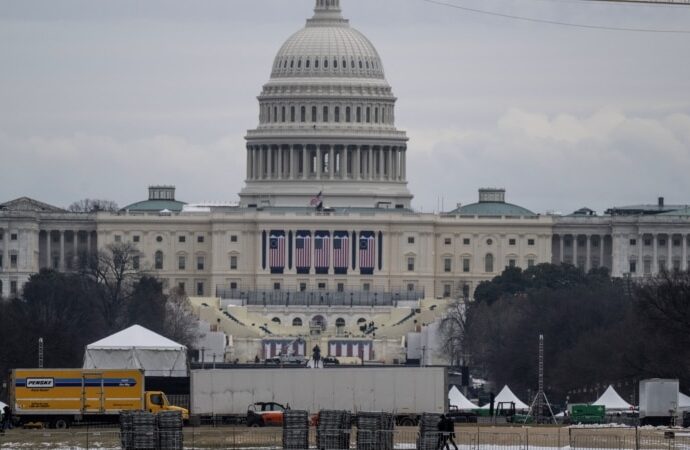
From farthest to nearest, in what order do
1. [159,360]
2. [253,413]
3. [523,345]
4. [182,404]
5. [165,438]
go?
[523,345] → [159,360] → [182,404] → [253,413] → [165,438]

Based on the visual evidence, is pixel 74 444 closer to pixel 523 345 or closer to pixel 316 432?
pixel 316 432

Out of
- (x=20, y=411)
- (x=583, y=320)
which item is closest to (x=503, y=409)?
(x=20, y=411)

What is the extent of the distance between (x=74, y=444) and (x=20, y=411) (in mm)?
15158

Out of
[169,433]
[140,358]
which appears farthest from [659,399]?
[169,433]

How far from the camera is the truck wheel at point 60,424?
13188 cm

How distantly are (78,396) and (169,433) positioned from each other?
2159cm

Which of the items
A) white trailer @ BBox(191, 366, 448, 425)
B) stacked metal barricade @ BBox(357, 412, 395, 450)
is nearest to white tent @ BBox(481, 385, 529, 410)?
white trailer @ BBox(191, 366, 448, 425)

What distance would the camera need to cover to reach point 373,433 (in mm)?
114000

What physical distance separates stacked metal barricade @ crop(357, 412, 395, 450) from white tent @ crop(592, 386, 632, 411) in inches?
1329

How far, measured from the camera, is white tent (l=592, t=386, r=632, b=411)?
150m

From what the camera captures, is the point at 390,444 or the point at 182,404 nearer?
the point at 390,444

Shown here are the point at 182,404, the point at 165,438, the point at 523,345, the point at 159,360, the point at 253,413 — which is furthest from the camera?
the point at 523,345

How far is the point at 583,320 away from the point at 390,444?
80.4 metres

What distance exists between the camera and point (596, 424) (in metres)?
134
